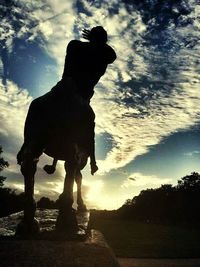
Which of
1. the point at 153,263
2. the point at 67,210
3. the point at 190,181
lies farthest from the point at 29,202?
the point at 190,181

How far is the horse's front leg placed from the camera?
3.53 metres

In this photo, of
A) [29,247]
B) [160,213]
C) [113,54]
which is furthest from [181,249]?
[160,213]

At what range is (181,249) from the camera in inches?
722

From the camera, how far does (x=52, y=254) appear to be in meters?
2.68

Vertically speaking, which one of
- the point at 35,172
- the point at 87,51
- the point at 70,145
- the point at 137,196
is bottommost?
the point at 35,172

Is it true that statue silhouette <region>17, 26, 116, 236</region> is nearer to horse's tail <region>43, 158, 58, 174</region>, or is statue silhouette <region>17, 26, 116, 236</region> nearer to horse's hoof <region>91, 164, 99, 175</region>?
horse's tail <region>43, 158, 58, 174</region>

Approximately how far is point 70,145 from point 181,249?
16.5m

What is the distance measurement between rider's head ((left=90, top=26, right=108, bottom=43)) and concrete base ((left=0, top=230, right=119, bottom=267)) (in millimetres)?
3045

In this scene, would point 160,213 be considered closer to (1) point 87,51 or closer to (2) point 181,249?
(2) point 181,249

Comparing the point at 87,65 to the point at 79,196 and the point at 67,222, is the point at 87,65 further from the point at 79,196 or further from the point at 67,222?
the point at 79,196

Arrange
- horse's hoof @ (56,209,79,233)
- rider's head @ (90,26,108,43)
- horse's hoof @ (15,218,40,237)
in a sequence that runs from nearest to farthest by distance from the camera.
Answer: horse's hoof @ (15,218,40,237) → horse's hoof @ (56,209,79,233) → rider's head @ (90,26,108,43)

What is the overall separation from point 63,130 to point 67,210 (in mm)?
918

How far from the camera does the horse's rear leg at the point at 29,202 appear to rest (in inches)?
137

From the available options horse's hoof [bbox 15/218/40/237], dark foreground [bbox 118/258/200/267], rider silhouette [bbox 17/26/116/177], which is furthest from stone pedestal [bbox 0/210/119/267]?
dark foreground [bbox 118/258/200/267]
